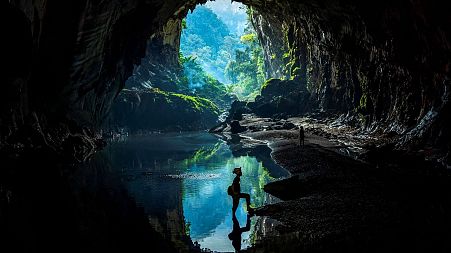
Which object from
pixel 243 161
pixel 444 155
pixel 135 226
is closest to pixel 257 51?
pixel 243 161

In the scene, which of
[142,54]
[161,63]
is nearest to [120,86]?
[142,54]

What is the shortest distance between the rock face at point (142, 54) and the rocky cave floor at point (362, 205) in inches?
211

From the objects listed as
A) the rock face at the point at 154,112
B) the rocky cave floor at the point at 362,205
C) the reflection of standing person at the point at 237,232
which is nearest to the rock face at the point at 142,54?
the rocky cave floor at the point at 362,205

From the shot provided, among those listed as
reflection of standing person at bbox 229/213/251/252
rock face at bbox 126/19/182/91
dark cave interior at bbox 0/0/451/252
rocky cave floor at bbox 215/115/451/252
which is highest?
rock face at bbox 126/19/182/91

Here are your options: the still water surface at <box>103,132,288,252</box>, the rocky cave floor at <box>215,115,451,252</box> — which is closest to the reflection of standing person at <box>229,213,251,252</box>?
the still water surface at <box>103,132,288,252</box>

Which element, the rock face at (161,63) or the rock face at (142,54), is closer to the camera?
the rock face at (142,54)

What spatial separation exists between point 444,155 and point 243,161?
14994 millimetres

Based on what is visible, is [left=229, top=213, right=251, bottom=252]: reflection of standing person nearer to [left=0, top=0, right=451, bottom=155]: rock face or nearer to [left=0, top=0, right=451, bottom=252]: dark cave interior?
[left=0, top=0, right=451, bottom=252]: dark cave interior

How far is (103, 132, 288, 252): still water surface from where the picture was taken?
14250mm

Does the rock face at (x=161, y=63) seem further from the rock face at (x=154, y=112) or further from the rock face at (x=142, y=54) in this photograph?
the rock face at (x=142, y=54)

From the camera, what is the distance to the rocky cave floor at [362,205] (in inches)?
444

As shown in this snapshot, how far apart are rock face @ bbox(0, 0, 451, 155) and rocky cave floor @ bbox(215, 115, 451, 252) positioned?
5354 mm

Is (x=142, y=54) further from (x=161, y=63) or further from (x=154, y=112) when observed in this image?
(x=161, y=63)

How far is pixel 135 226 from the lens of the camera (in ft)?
47.2
